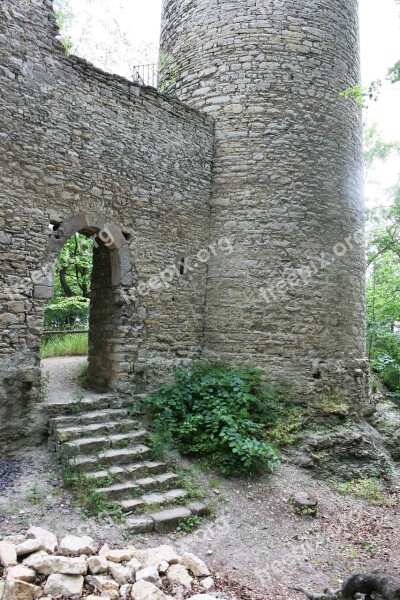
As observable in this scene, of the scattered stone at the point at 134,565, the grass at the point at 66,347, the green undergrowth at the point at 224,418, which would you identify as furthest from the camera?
the grass at the point at 66,347

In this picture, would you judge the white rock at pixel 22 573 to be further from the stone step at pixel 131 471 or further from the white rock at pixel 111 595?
the stone step at pixel 131 471

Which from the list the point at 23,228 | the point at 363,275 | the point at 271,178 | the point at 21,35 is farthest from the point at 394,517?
the point at 21,35

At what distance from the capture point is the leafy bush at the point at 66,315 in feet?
48.5

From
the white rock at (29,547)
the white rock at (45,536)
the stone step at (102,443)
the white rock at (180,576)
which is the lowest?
the white rock at (180,576)

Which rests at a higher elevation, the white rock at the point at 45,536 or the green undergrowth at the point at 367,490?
the white rock at the point at 45,536

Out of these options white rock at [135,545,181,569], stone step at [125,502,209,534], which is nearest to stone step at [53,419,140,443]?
stone step at [125,502,209,534]

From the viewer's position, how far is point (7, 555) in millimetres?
3314

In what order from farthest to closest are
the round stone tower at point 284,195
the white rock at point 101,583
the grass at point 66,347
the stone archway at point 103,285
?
the grass at point 66,347, the round stone tower at point 284,195, the stone archway at point 103,285, the white rock at point 101,583

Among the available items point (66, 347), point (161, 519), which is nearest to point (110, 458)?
point (161, 519)

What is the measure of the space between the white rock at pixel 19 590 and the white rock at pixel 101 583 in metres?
0.39

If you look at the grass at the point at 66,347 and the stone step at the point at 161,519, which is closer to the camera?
the stone step at the point at 161,519

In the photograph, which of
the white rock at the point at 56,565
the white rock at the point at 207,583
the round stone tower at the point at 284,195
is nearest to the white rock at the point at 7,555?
the white rock at the point at 56,565

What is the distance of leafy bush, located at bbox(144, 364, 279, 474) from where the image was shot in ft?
18.9

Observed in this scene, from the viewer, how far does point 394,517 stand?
5.71 meters
